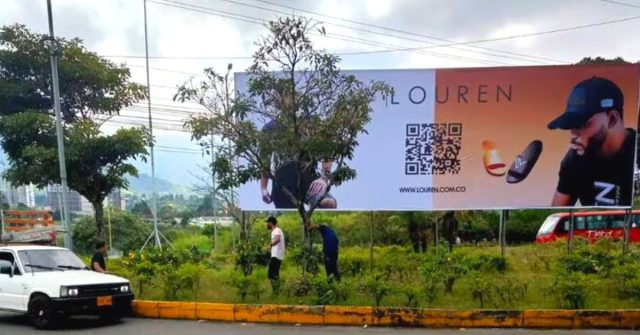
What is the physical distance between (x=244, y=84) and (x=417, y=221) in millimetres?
10516

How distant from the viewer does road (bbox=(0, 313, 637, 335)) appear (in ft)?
27.1

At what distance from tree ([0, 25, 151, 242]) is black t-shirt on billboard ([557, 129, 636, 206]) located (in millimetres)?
10478

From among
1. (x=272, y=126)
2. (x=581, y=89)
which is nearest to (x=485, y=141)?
(x=581, y=89)

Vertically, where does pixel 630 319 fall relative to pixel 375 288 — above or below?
below

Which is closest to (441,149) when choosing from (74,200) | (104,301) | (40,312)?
(104,301)

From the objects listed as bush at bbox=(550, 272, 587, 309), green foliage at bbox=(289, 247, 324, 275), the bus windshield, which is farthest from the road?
the bus windshield

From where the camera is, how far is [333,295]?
9.39 metres

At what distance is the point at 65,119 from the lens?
15492 millimetres

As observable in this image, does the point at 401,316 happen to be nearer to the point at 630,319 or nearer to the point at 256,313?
the point at 256,313

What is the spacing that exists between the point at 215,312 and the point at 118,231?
27.1 meters

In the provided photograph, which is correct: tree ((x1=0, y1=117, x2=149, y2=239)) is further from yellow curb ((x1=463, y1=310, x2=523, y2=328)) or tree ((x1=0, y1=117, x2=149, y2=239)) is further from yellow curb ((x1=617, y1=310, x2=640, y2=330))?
yellow curb ((x1=617, y1=310, x2=640, y2=330))

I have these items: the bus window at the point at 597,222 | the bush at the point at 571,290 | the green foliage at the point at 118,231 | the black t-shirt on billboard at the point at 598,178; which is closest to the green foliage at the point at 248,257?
the bush at the point at 571,290

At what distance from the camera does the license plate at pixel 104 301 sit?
29.2 feet

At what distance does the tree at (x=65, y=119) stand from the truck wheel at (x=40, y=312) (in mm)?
5853
